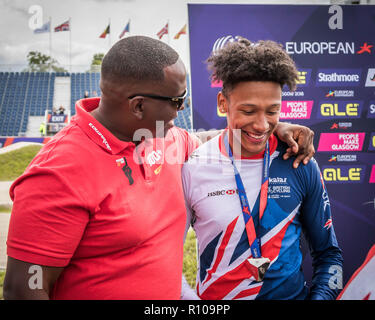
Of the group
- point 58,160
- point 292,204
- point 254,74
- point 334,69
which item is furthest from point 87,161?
point 334,69

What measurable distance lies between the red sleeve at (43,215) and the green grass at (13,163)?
7.08 metres

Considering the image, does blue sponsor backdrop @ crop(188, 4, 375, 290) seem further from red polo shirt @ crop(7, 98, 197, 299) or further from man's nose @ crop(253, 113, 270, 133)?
red polo shirt @ crop(7, 98, 197, 299)

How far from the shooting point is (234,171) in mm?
1746

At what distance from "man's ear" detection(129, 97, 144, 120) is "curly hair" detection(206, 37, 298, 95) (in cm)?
62

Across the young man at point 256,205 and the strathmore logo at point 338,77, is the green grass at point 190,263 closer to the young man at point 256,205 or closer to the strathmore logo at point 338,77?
the young man at point 256,205

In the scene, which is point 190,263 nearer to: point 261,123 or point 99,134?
point 261,123

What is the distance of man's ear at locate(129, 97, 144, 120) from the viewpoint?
1.32 m

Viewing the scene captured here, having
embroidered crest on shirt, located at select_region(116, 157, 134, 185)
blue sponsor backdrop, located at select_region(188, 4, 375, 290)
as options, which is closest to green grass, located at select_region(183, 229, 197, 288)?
blue sponsor backdrop, located at select_region(188, 4, 375, 290)

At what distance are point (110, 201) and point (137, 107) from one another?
424mm

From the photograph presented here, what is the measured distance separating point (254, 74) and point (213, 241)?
36.9 inches

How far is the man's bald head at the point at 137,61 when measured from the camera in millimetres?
1296

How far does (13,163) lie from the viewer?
775cm

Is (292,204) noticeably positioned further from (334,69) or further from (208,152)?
(334,69)

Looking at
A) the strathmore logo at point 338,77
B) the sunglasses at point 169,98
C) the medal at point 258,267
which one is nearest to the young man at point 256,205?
the medal at point 258,267
